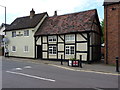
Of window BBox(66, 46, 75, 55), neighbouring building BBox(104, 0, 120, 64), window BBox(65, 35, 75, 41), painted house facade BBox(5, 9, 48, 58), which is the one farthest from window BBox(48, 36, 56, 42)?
neighbouring building BBox(104, 0, 120, 64)

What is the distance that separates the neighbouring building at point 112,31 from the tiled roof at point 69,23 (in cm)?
245

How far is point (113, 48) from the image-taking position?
15602 millimetres

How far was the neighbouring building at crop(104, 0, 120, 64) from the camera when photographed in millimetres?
15352

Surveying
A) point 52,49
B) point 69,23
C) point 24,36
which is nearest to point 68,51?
point 52,49

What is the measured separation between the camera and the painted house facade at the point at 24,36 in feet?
76.3

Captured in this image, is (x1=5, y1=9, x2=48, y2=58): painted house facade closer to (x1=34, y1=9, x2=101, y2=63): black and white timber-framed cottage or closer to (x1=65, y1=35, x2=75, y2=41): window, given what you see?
(x1=34, y1=9, x2=101, y2=63): black and white timber-framed cottage

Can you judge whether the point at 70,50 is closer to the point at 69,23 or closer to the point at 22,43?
the point at 69,23

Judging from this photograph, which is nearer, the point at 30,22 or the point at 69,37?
the point at 69,37

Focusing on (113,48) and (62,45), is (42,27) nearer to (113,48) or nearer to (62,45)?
(62,45)

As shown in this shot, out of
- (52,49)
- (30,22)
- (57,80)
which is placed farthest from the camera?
(30,22)

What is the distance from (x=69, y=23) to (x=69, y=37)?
8.16 feet

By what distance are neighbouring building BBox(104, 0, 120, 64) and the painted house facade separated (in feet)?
38.8

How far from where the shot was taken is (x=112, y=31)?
15820mm

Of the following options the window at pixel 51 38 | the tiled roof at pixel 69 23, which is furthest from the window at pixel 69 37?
the window at pixel 51 38
